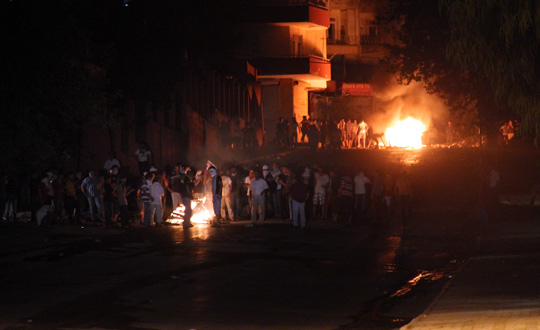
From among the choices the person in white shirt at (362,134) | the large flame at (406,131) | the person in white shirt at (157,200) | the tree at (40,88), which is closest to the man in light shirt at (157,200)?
the person in white shirt at (157,200)

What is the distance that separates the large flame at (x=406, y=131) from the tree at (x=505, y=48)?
59137 millimetres

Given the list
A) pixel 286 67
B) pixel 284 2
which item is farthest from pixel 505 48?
pixel 284 2

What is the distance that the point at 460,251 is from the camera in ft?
64.3

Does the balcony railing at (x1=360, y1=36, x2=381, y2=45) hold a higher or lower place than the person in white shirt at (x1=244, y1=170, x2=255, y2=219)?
higher

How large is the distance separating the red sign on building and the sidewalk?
187 ft

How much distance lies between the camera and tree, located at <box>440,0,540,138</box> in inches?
509

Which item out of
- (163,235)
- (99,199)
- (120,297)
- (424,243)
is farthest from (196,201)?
(120,297)

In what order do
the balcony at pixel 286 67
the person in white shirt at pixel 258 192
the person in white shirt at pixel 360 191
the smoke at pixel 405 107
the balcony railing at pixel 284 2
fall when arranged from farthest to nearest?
the smoke at pixel 405 107 < the balcony railing at pixel 284 2 < the balcony at pixel 286 67 < the person in white shirt at pixel 360 191 < the person in white shirt at pixel 258 192

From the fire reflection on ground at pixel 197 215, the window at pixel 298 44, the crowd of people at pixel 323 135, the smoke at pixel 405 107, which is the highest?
the window at pixel 298 44

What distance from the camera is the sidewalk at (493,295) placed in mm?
9835

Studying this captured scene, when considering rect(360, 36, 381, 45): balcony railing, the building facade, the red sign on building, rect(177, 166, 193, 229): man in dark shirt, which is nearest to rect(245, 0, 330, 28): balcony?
the building facade

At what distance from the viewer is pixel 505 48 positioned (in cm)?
1335

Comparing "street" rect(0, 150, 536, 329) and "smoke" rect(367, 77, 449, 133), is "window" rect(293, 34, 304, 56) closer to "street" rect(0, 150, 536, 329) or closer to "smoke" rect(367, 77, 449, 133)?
"smoke" rect(367, 77, 449, 133)

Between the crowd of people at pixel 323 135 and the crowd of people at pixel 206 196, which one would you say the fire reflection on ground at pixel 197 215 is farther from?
the crowd of people at pixel 323 135
